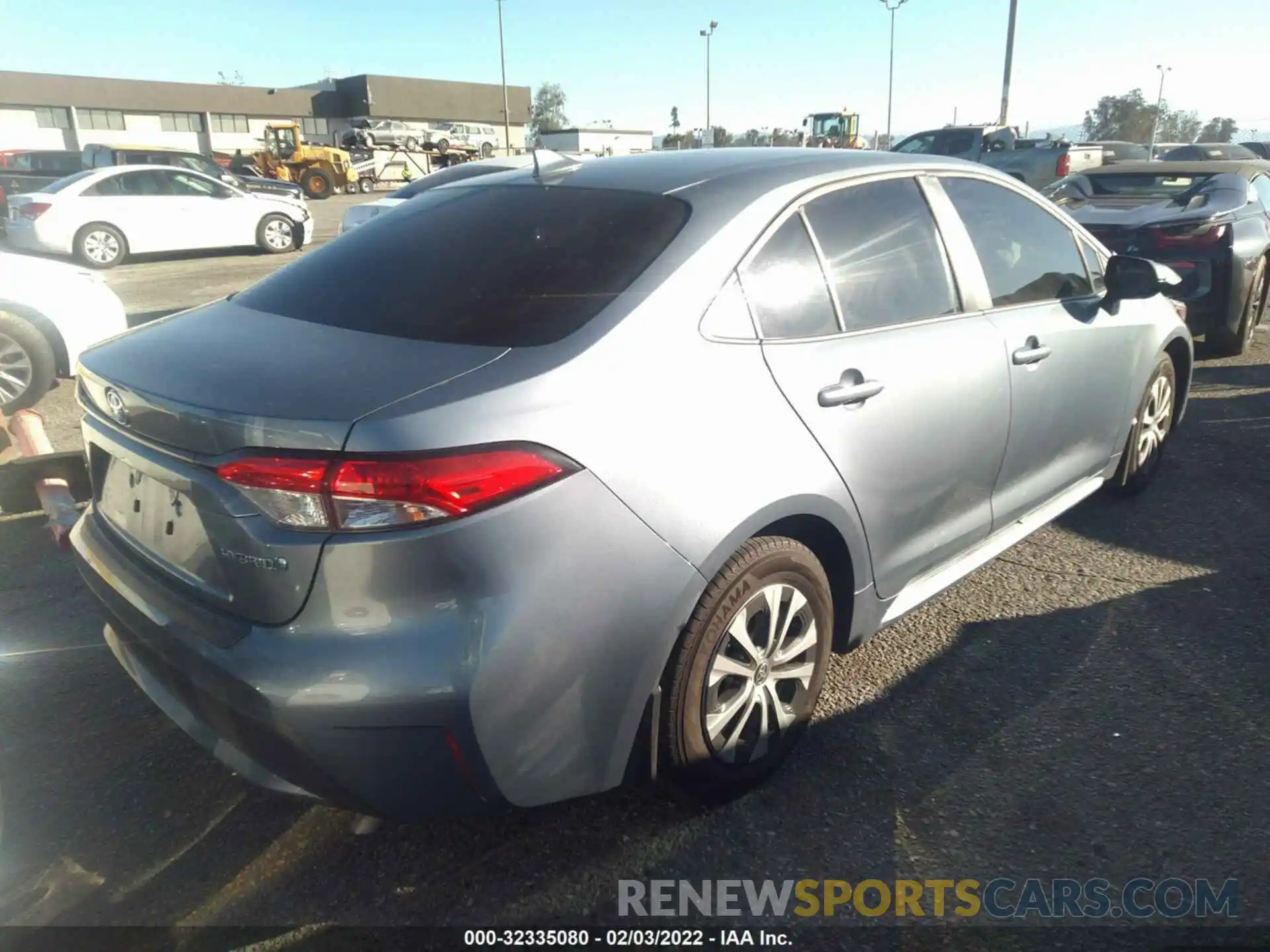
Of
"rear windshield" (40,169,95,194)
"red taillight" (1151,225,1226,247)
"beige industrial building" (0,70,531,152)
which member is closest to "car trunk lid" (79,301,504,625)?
"red taillight" (1151,225,1226,247)

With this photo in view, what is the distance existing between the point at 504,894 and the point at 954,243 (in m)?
2.41

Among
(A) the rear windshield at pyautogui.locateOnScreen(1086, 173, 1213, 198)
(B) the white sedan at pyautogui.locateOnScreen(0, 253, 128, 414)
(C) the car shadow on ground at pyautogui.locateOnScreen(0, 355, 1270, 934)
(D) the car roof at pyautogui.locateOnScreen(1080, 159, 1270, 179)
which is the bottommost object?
(C) the car shadow on ground at pyautogui.locateOnScreen(0, 355, 1270, 934)

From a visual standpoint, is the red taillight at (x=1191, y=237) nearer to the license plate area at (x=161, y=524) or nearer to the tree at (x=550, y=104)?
the license plate area at (x=161, y=524)

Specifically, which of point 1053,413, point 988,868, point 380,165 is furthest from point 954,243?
point 380,165

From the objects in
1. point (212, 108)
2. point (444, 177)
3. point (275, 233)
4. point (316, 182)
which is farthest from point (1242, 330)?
point (212, 108)

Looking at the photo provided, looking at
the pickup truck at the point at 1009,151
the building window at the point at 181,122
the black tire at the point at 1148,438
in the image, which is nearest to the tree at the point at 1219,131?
the pickup truck at the point at 1009,151

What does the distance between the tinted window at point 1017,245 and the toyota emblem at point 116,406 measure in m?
2.58

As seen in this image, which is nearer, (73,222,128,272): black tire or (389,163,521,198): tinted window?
(389,163,521,198): tinted window

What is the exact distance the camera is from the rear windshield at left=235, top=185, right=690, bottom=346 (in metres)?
2.14

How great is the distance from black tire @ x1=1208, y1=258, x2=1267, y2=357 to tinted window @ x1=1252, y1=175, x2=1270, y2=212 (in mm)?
675

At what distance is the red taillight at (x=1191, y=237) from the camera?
6953mm

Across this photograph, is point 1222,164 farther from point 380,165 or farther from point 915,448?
point 380,165

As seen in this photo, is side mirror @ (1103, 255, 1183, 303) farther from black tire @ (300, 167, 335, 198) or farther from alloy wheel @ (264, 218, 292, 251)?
black tire @ (300, 167, 335, 198)

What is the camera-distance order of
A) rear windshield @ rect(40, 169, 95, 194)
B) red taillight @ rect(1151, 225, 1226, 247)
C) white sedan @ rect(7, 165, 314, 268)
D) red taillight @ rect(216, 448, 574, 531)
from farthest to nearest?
rear windshield @ rect(40, 169, 95, 194) → white sedan @ rect(7, 165, 314, 268) → red taillight @ rect(1151, 225, 1226, 247) → red taillight @ rect(216, 448, 574, 531)
